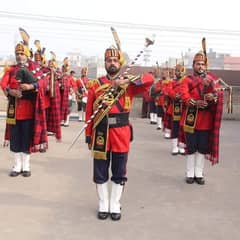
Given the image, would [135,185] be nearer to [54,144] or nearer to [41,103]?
[41,103]

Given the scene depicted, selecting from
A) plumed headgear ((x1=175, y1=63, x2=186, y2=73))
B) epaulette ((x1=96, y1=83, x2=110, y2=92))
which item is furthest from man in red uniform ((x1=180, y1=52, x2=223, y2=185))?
plumed headgear ((x1=175, y1=63, x2=186, y2=73))

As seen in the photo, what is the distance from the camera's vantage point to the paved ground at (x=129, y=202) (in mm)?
4211

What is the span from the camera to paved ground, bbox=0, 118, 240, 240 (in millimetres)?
4211

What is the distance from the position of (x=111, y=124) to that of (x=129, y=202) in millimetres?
1116

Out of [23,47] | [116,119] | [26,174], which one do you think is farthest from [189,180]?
[23,47]

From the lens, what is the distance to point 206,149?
5.94 m

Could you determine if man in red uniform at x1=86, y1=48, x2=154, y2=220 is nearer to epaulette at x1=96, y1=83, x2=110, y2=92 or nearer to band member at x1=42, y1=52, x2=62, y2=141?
epaulette at x1=96, y1=83, x2=110, y2=92

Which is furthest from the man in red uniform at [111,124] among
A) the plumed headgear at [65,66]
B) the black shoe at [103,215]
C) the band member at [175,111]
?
the plumed headgear at [65,66]

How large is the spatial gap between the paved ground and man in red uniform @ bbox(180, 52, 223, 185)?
1.39 feet

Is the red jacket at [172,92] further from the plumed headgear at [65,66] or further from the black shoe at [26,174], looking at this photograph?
the plumed headgear at [65,66]

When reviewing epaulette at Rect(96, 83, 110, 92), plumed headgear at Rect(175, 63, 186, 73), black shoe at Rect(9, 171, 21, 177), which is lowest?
black shoe at Rect(9, 171, 21, 177)

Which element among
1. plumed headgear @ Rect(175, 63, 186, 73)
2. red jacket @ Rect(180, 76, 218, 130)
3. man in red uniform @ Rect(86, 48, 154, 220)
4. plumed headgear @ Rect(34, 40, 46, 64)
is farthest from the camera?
plumed headgear @ Rect(175, 63, 186, 73)

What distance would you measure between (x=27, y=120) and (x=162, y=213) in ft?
7.42

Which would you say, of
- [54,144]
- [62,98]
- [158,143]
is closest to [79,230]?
[54,144]
